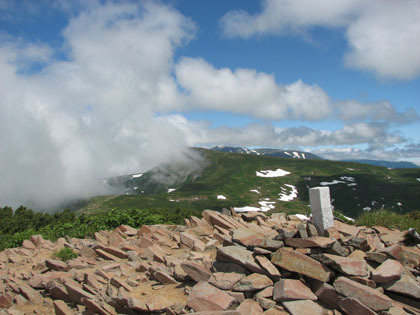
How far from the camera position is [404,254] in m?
9.66

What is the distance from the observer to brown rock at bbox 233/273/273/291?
8.08 meters

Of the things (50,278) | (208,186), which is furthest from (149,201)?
(50,278)

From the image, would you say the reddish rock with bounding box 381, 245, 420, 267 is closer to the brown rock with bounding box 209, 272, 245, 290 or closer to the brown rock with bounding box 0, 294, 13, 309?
the brown rock with bounding box 209, 272, 245, 290

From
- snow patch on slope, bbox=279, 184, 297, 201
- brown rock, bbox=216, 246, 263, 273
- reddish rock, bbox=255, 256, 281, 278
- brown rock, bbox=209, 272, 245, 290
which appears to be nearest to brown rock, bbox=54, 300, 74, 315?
brown rock, bbox=209, 272, 245, 290

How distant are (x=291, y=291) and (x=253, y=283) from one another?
1025 millimetres

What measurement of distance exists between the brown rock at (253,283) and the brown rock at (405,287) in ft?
10.2

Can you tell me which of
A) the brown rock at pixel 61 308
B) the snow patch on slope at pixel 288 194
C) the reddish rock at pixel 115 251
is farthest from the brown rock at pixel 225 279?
the snow patch on slope at pixel 288 194

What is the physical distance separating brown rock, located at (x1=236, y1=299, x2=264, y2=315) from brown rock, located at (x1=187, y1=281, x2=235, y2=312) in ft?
0.94

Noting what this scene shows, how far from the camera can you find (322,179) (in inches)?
5123

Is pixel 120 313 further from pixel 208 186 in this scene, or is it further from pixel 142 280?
pixel 208 186

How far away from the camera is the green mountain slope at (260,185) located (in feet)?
319

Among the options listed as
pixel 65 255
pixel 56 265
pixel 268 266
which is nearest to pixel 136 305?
pixel 268 266

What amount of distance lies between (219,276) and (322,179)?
131 m

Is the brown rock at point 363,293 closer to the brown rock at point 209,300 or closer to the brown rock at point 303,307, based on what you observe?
the brown rock at point 303,307
